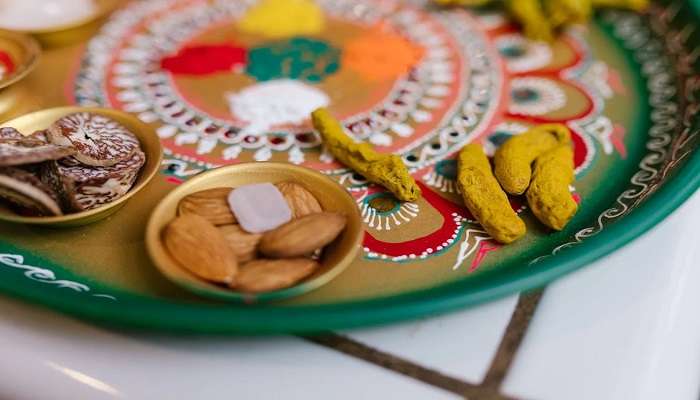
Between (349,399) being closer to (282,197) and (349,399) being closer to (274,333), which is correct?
(274,333)

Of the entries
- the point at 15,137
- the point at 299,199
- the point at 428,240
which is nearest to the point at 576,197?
the point at 428,240

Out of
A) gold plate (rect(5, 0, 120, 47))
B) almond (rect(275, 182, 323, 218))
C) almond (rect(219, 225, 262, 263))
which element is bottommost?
almond (rect(219, 225, 262, 263))

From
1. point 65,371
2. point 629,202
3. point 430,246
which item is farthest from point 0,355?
point 629,202

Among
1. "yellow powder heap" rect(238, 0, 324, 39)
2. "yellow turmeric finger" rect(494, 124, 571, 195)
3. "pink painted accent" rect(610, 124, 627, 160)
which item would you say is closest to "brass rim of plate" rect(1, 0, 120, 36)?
"yellow powder heap" rect(238, 0, 324, 39)

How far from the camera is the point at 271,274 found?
1.62 feet

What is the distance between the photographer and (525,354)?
1.66ft

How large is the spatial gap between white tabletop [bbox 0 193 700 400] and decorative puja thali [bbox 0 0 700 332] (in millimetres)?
30

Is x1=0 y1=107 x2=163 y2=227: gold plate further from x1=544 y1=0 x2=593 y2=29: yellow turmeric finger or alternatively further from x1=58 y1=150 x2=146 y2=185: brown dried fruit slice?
x1=544 y1=0 x2=593 y2=29: yellow turmeric finger

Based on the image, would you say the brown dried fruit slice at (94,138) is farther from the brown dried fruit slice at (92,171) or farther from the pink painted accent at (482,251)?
the pink painted accent at (482,251)

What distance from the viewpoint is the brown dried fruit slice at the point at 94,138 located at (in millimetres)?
574

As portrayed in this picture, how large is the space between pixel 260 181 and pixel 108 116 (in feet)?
0.56

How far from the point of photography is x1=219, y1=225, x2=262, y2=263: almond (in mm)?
524

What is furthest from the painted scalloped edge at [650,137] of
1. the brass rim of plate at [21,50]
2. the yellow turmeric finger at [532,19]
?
the brass rim of plate at [21,50]

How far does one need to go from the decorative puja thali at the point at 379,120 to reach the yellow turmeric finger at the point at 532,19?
14 millimetres
